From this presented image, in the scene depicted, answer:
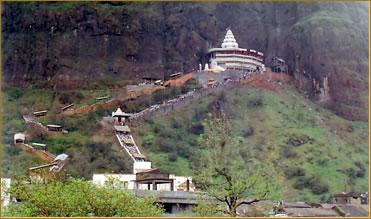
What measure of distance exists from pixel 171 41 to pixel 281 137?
270 inches

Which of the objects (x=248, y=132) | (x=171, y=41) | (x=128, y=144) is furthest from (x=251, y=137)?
(x=171, y=41)

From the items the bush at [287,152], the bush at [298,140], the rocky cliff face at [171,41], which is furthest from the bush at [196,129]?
the rocky cliff face at [171,41]

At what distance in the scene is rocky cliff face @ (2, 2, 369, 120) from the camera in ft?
83.7

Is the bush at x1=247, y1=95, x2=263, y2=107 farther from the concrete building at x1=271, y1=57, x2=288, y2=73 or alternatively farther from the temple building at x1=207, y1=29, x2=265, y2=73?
the concrete building at x1=271, y1=57, x2=288, y2=73

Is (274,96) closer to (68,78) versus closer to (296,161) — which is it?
(296,161)

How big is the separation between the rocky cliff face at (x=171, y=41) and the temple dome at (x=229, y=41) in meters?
0.50

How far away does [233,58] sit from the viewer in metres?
25.3

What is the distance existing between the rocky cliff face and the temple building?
626 millimetres

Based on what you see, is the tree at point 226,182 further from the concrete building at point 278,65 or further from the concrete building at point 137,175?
the concrete building at point 278,65

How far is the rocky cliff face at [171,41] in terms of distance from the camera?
25500 mm

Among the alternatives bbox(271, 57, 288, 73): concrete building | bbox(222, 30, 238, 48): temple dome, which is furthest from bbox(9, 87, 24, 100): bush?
bbox(271, 57, 288, 73): concrete building

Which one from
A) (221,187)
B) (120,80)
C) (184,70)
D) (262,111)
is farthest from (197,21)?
(221,187)

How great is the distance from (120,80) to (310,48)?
689cm

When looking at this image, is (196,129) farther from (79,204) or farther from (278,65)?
(79,204)
